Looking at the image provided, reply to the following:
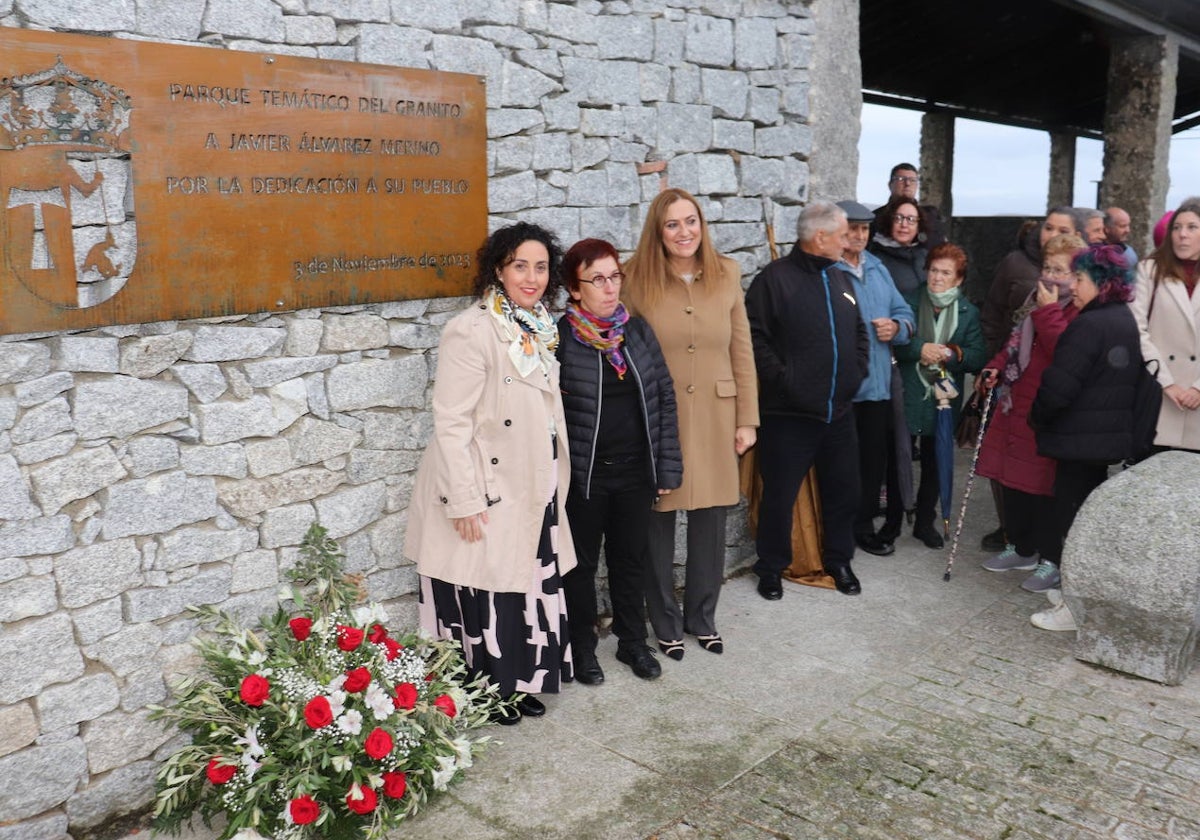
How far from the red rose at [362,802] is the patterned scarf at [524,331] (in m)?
1.37

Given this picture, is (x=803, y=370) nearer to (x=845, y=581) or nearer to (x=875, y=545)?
(x=845, y=581)

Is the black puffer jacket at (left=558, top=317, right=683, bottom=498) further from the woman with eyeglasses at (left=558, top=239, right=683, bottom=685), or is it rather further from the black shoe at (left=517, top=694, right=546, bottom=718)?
the black shoe at (left=517, top=694, right=546, bottom=718)

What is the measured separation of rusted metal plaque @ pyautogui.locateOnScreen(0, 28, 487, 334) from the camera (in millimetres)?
2793

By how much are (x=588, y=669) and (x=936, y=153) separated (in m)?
12.0

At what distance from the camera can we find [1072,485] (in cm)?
457

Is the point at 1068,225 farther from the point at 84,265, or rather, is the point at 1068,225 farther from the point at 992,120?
the point at 992,120

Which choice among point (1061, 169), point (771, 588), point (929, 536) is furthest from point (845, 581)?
point (1061, 169)

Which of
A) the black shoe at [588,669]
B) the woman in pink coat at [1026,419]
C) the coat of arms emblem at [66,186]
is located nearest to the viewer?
the coat of arms emblem at [66,186]

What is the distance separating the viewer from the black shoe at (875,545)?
545 centimetres

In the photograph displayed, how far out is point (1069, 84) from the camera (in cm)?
1364

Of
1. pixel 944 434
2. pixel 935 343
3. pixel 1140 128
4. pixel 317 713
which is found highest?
pixel 1140 128

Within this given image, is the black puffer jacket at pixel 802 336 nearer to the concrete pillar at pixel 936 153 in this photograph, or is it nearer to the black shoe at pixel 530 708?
the black shoe at pixel 530 708

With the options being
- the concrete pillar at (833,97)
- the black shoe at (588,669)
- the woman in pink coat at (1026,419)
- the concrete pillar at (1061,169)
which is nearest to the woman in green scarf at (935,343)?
the woman in pink coat at (1026,419)

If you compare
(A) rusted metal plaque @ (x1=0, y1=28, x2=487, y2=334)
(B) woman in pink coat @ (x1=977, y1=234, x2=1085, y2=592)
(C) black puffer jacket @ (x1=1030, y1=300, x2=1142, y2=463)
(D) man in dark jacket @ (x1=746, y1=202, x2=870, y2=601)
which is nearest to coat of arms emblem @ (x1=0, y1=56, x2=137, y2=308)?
(A) rusted metal plaque @ (x1=0, y1=28, x2=487, y2=334)
